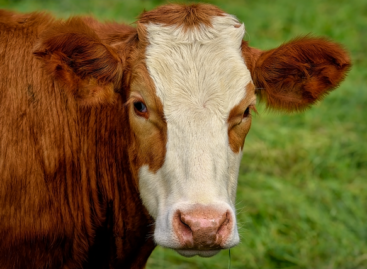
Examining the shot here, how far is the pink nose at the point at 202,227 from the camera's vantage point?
10.8 feet

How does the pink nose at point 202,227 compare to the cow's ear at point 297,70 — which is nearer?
the pink nose at point 202,227

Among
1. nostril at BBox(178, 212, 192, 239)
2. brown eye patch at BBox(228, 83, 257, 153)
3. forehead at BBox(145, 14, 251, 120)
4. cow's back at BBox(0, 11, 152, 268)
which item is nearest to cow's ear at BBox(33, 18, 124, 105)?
cow's back at BBox(0, 11, 152, 268)

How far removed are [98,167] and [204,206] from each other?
1141 mm

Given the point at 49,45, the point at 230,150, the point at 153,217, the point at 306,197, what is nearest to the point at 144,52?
the point at 49,45

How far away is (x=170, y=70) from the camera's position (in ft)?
12.3

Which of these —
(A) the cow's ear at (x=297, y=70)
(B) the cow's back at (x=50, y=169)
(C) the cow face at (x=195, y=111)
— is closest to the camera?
(C) the cow face at (x=195, y=111)

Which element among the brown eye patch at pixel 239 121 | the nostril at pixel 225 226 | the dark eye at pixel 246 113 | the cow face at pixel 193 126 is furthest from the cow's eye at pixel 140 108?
the nostril at pixel 225 226

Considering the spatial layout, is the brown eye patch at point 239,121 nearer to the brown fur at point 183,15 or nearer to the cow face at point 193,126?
the cow face at point 193,126

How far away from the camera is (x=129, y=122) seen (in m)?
3.97

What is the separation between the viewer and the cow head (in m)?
3.44

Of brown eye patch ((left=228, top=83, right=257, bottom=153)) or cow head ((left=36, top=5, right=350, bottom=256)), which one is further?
brown eye patch ((left=228, top=83, right=257, bottom=153))

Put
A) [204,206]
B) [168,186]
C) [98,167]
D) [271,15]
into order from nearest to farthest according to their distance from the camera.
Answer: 1. [204,206]
2. [168,186]
3. [98,167]
4. [271,15]

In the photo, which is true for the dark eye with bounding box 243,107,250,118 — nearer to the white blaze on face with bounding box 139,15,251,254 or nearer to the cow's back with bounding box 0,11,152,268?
the white blaze on face with bounding box 139,15,251,254

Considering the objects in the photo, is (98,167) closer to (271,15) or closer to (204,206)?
(204,206)
